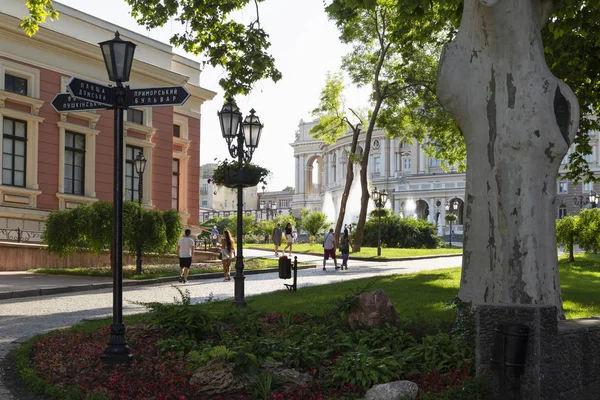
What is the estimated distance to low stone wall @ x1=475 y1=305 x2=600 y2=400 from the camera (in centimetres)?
500

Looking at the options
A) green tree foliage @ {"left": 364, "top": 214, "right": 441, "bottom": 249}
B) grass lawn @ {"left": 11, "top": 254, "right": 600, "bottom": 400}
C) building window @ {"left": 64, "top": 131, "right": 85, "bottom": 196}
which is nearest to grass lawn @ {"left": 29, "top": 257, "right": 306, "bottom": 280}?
building window @ {"left": 64, "top": 131, "right": 85, "bottom": 196}

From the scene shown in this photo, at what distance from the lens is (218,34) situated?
13648 millimetres

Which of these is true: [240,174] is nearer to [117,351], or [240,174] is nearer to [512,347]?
[117,351]

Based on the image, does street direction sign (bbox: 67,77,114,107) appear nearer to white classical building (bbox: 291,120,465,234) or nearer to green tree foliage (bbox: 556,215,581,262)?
green tree foliage (bbox: 556,215,581,262)

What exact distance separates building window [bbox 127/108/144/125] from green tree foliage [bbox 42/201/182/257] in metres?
7.96

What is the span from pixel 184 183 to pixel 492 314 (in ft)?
89.6

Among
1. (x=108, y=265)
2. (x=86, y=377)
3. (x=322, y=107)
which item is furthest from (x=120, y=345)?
(x=322, y=107)

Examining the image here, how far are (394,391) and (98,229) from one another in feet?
52.2

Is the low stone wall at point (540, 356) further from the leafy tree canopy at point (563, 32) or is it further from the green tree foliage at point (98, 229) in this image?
the green tree foliage at point (98, 229)

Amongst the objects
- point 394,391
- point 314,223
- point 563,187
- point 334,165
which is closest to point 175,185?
point 314,223

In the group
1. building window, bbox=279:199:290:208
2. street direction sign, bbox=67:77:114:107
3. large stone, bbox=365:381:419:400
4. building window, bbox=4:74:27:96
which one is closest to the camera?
large stone, bbox=365:381:419:400

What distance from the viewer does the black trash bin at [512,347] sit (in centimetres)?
→ 493

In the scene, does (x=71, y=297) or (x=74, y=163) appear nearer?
(x=71, y=297)

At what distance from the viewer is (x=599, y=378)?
18.9ft
